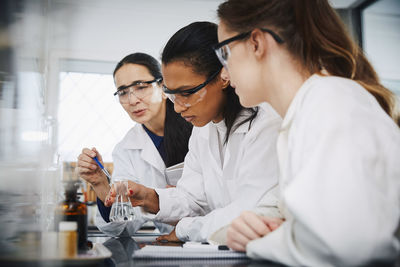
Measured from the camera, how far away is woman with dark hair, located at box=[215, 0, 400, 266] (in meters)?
0.68

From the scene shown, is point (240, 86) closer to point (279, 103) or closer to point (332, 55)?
point (279, 103)

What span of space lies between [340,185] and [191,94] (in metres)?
0.99

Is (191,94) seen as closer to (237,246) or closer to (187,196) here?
(187,196)

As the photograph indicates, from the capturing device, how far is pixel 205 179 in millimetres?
1784

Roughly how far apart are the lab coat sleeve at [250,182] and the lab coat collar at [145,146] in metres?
0.91

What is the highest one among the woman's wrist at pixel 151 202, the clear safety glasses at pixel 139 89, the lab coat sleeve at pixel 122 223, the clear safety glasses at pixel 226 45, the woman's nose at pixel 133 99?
the clear safety glasses at pixel 226 45

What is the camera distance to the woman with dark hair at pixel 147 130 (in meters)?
2.36

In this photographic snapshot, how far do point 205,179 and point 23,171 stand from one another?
1043 millimetres

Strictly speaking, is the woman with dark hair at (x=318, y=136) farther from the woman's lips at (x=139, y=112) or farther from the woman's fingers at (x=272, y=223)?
the woman's lips at (x=139, y=112)

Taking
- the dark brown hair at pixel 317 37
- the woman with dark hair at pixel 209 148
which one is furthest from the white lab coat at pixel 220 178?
the dark brown hair at pixel 317 37

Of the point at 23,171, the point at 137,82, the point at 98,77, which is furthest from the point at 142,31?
the point at 23,171

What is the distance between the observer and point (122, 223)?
68.4 inches

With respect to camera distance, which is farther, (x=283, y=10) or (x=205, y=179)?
(x=205, y=179)

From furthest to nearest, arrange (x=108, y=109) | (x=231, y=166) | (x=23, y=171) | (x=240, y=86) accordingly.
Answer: (x=108, y=109), (x=231, y=166), (x=240, y=86), (x=23, y=171)
